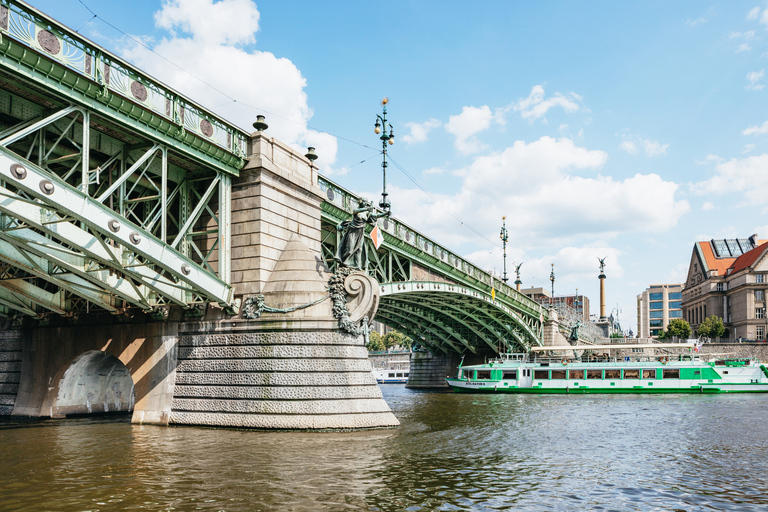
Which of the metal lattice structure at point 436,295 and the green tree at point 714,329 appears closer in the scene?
the metal lattice structure at point 436,295

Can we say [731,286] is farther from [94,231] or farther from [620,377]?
[94,231]

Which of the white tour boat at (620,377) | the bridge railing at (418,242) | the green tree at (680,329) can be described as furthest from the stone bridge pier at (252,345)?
the green tree at (680,329)

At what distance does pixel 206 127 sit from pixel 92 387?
1274cm

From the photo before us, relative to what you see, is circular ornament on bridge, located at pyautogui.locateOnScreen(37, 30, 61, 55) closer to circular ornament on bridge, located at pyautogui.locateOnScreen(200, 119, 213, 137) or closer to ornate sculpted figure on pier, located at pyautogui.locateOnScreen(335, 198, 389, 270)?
circular ornament on bridge, located at pyautogui.locateOnScreen(200, 119, 213, 137)

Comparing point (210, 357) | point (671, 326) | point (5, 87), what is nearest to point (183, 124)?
point (5, 87)

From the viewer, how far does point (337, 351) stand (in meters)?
22.5

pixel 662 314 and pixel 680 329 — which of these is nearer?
pixel 680 329

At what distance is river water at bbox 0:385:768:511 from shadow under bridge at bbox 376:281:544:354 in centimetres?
1730

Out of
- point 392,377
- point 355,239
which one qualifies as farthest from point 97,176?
point 392,377

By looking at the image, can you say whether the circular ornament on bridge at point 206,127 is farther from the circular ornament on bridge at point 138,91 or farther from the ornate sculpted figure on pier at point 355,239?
the ornate sculpted figure on pier at point 355,239

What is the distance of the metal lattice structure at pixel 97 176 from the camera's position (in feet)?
54.0

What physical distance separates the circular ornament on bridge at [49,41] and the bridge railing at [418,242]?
13.5 meters

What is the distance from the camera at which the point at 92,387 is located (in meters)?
27.3

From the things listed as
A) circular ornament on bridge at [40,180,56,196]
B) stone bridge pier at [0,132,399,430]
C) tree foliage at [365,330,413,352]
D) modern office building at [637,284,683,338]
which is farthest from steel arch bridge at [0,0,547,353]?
modern office building at [637,284,683,338]
